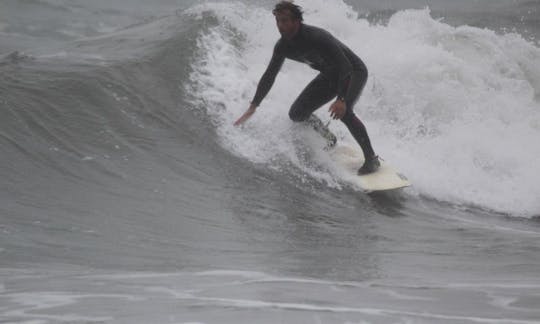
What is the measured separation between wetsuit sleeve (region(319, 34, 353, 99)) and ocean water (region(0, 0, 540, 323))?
3.13ft

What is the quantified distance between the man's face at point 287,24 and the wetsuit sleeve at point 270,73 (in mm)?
230

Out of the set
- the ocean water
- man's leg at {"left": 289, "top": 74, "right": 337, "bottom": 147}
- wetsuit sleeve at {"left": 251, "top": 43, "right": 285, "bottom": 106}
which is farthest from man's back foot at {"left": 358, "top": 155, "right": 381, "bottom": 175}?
wetsuit sleeve at {"left": 251, "top": 43, "right": 285, "bottom": 106}

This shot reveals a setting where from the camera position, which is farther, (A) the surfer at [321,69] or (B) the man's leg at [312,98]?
(B) the man's leg at [312,98]

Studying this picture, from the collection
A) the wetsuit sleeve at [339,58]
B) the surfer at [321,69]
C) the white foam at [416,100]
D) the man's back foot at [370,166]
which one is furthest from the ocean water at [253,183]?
the wetsuit sleeve at [339,58]

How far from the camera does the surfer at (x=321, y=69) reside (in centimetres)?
612

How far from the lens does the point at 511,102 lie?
10102 mm

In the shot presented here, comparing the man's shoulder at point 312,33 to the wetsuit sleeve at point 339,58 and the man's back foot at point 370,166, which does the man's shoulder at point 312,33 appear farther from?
the man's back foot at point 370,166

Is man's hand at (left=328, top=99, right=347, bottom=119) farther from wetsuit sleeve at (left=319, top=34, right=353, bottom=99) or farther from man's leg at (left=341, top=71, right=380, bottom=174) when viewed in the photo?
man's leg at (left=341, top=71, right=380, bottom=174)

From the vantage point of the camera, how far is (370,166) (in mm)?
6883

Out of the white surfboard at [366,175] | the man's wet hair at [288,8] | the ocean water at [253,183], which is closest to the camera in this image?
the ocean water at [253,183]

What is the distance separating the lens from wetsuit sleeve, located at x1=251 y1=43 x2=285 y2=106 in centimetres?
640

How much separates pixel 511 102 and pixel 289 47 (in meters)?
4.86

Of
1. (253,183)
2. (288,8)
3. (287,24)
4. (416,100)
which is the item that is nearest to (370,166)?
(253,183)

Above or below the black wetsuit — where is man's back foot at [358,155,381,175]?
Result: below
